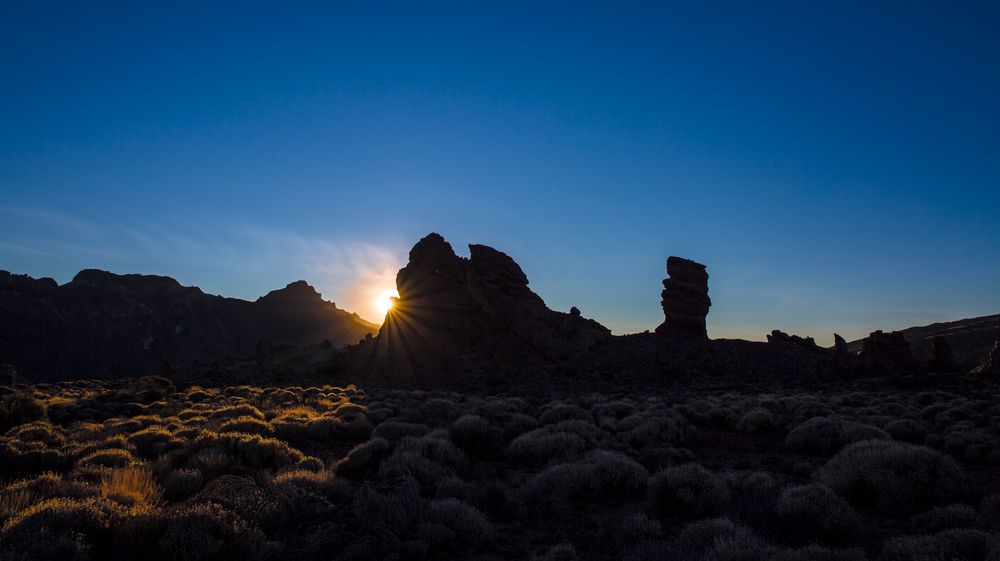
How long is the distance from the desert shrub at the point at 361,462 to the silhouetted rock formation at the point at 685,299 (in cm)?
4932

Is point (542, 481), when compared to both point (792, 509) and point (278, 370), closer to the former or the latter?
point (792, 509)

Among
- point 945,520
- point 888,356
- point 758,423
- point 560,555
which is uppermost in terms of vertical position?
point 888,356

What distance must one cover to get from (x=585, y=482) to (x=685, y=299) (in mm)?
51083

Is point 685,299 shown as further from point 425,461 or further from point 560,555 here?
point 560,555

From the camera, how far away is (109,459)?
10.6 metres

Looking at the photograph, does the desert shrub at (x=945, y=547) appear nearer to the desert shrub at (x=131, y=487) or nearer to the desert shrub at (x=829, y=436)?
the desert shrub at (x=829, y=436)


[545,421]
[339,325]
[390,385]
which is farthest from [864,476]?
[339,325]

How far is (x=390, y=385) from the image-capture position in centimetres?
4628

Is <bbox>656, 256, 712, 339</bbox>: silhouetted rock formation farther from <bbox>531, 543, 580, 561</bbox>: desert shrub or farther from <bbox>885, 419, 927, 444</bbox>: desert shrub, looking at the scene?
<bbox>531, 543, 580, 561</bbox>: desert shrub

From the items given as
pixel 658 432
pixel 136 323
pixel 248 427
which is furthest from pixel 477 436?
pixel 136 323

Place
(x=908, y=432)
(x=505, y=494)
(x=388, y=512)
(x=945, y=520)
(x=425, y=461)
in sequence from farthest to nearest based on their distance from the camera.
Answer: (x=908, y=432) < (x=425, y=461) < (x=505, y=494) < (x=388, y=512) < (x=945, y=520)

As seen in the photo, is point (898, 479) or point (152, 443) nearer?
point (898, 479)

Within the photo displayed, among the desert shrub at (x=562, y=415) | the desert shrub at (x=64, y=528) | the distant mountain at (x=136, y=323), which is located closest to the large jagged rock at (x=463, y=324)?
the desert shrub at (x=562, y=415)

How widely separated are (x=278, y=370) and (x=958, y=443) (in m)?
57.7
